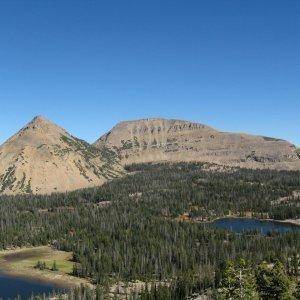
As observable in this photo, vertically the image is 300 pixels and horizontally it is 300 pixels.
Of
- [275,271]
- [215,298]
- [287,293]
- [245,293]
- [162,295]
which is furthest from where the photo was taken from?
[162,295]

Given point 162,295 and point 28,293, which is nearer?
point 162,295

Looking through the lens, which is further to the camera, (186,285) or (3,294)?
(3,294)

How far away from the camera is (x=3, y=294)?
196875 millimetres

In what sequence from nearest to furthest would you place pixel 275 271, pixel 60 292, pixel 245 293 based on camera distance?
1. pixel 245 293
2. pixel 275 271
3. pixel 60 292

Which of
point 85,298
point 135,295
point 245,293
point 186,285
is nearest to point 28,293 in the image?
point 85,298

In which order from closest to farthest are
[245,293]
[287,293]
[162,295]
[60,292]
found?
[245,293] → [287,293] → [162,295] → [60,292]

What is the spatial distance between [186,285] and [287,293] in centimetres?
6110

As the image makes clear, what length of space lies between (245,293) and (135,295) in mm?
75746

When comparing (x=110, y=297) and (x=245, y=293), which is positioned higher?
(x=245, y=293)

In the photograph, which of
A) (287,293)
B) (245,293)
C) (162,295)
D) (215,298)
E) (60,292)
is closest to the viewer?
(245,293)

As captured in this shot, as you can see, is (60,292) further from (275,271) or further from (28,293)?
(275,271)

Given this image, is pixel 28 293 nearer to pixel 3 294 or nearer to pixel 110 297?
pixel 3 294

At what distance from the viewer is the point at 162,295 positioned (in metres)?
174

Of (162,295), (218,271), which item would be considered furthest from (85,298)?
(218,271)
